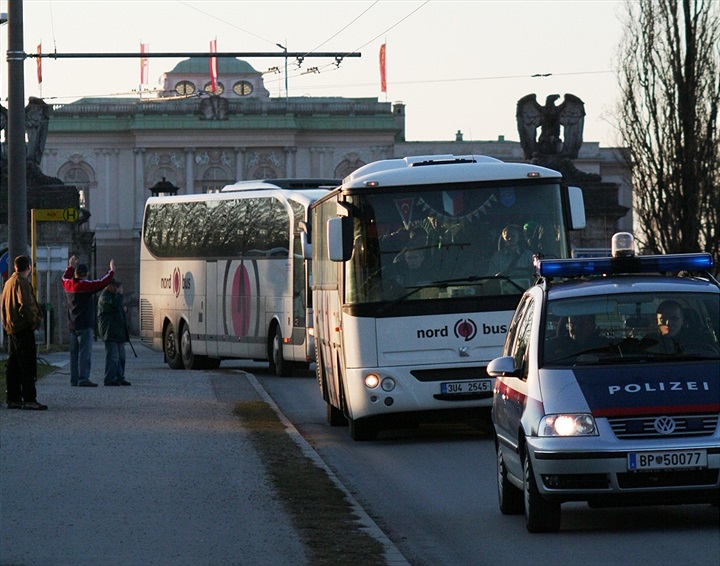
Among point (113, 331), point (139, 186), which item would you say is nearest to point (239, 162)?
point (139, 186)

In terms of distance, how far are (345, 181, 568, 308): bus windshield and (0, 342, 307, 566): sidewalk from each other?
7.21 feet

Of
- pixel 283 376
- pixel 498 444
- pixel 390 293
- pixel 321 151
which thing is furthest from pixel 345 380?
pixel 321 151

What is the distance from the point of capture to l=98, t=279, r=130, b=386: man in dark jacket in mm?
26984

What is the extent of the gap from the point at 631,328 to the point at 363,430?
744cm

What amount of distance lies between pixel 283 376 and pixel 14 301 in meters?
11.8

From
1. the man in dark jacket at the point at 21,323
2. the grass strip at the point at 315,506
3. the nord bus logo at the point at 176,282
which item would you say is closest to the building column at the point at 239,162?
the nord bus logo at the point at 176,282

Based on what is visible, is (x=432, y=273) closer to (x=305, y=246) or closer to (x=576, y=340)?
(x=576, y=340)

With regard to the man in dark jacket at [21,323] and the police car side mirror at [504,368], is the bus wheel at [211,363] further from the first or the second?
the police car side mirror at [504,368]

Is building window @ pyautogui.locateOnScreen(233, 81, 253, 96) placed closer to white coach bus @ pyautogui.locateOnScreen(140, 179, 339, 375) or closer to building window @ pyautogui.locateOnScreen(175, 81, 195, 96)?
building window @ pyautogui.locateOnScreen(175, 81, 195, 96)

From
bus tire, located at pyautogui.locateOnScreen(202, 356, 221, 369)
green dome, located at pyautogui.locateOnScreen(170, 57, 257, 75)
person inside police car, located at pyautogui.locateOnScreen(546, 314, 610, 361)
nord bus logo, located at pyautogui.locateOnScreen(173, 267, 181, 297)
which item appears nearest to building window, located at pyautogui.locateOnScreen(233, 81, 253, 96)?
green dome, located at pyautogui.locateOnScreen(170, 57, 257, 75)

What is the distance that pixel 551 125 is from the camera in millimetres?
53656

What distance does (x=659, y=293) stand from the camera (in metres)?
10.7

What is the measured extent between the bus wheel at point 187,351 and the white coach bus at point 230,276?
0.07 ft

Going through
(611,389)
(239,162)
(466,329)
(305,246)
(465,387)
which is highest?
(239,162)
